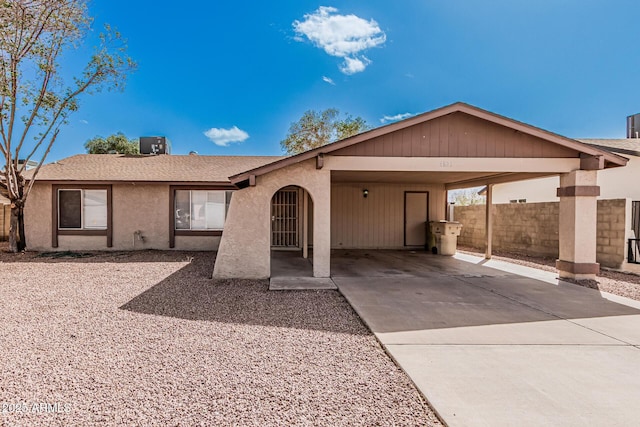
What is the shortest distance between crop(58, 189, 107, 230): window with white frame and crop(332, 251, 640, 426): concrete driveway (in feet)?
30.8

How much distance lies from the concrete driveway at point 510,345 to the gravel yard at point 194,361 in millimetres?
333

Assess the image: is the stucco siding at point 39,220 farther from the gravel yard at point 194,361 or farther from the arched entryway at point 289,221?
the arched entryway at point 289,221

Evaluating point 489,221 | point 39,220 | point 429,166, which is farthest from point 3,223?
point 489,221

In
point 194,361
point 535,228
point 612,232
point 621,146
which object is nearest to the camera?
point 194,361

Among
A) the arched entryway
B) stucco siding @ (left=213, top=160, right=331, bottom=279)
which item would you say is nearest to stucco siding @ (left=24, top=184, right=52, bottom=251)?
the arched entryway

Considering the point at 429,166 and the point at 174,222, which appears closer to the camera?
the point at 429,166

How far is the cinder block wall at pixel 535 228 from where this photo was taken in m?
8.52

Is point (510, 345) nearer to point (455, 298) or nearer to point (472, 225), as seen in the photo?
point (455, 298)

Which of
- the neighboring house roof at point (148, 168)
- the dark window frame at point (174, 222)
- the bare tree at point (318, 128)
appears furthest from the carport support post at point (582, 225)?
the bare tree at point (318, 128)

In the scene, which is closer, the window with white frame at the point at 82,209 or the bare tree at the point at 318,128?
the window with white frame at the point at 82,209

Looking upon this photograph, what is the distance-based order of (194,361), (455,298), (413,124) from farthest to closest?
1. (413,124)
2. (455,298)
3. (194,361)

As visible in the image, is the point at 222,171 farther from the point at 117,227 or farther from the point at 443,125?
the point at 443,125

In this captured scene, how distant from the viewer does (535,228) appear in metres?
11.4

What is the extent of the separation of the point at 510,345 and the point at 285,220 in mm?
10159
